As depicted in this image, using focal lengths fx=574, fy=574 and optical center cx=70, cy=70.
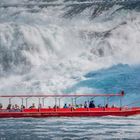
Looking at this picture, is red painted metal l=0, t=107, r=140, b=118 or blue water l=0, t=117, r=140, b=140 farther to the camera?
red painted metal l=0, t=107, r=140, b=118

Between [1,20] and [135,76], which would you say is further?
[1,20]

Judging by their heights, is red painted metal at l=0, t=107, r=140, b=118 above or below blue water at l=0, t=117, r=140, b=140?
above

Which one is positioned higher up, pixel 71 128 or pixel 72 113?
pixel 72 113

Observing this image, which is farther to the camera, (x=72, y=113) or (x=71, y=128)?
(x=72, y=113)

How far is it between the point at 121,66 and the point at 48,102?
58.3 feet

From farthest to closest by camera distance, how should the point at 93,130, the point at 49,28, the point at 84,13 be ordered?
the point at 84,13 → the point at 49,28 → the point at 93,130

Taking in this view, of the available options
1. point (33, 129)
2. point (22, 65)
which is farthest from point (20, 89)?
point (33, 129)

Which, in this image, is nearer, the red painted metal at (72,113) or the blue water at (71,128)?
the blue water at (71,128)

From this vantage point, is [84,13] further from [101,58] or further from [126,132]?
[126,132]

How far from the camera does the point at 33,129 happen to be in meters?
55.5

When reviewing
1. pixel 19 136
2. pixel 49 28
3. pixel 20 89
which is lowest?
pixel 19 136

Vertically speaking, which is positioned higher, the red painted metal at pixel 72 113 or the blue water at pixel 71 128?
the red painted metal at pixel 72 113

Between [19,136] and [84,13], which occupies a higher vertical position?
[84,13]

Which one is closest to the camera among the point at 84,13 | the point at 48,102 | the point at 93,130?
the point at 93,130
